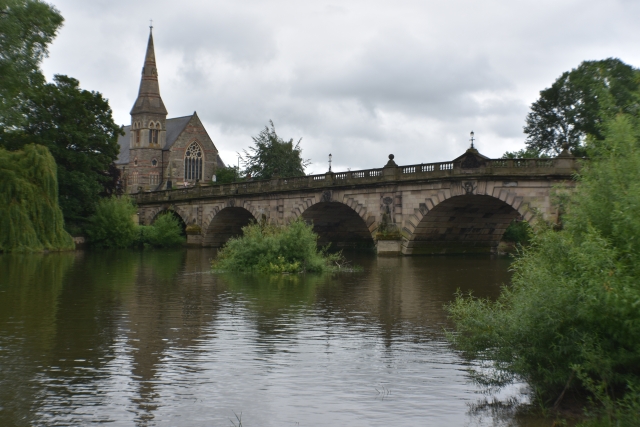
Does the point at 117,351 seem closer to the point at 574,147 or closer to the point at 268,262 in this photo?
the point at 268,262

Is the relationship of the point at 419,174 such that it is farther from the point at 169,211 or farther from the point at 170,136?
the point at 170,136

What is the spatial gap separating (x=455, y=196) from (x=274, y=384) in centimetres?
3006

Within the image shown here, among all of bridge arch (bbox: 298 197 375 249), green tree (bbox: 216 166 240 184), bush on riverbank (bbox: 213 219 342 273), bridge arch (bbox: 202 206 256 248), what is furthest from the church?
bush on riverbank (bbox: 213 219 342 273)

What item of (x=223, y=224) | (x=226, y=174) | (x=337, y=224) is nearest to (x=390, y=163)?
(x=337, y=224)

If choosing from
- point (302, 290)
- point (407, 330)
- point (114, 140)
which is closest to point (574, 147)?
point (114, 140)

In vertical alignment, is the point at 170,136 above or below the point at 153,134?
above

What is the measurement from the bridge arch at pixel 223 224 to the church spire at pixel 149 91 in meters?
37.1

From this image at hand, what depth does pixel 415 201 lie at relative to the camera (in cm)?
3947

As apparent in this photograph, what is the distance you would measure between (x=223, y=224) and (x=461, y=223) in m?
22.7

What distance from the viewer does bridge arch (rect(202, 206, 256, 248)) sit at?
56.8 meters

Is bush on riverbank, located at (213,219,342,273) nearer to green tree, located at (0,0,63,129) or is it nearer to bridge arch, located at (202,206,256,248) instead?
green tree, located at (0,0,63,129)

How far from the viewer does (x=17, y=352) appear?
10531mm

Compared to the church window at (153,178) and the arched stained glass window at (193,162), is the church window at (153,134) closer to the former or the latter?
the church window at (153,178)

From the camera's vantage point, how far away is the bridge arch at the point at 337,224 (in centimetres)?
4803
